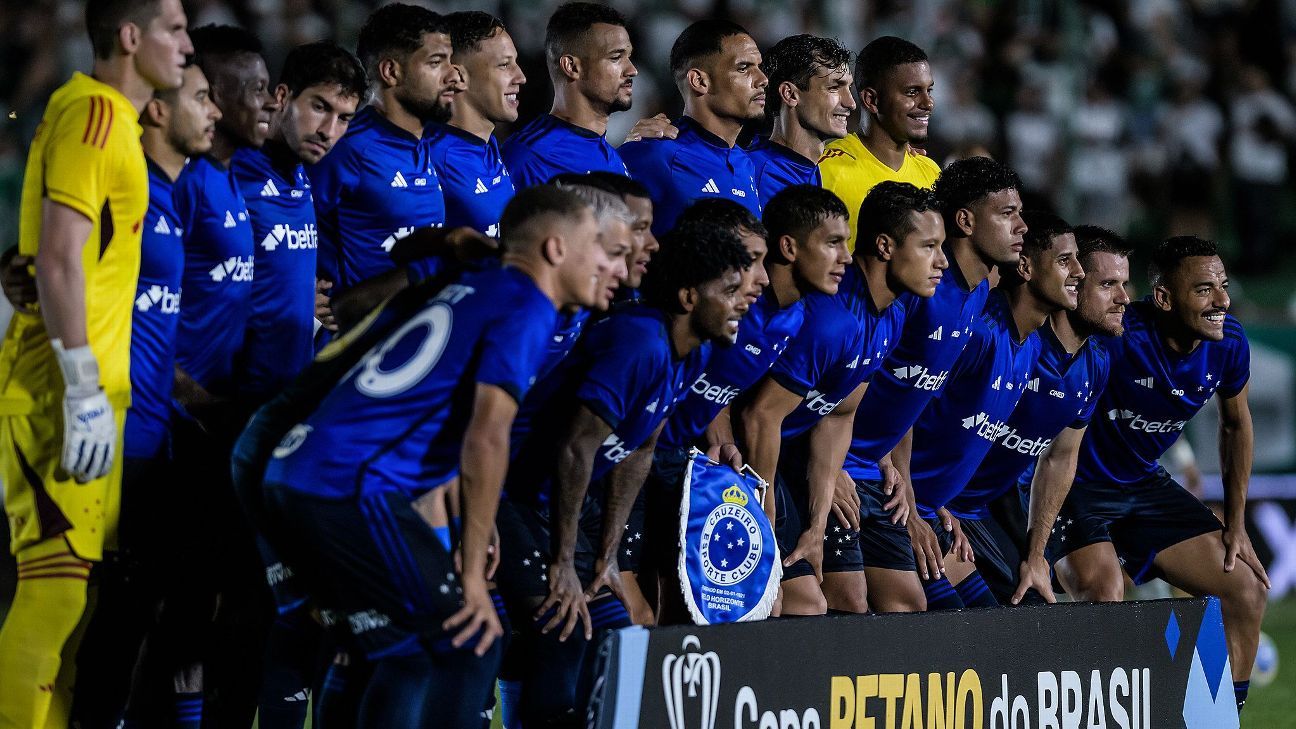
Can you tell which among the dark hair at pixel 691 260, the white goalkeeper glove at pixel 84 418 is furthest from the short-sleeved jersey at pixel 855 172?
the white goalkeeper glove at pixel 84 418

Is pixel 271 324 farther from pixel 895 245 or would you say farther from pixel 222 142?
pixel 895 245

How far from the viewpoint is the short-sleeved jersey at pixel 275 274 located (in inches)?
230

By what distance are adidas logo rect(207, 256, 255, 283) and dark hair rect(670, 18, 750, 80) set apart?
7.27 feet

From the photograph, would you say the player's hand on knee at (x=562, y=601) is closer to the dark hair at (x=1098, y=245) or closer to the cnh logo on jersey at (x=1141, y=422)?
the dark hair at (x=1098, y=245)

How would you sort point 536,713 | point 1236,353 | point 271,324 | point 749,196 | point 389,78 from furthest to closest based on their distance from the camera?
point 1236,353, point 749,196, point 389,78, point 271,324, point 536,713

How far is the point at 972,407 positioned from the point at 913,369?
1.55 ft

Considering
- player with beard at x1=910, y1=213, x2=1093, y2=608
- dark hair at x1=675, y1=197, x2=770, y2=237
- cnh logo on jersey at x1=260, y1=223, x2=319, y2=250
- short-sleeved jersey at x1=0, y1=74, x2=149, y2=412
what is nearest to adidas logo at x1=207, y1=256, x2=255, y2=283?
cnh logo on jersey at x1=260, y1=223, x2=319, y2=250

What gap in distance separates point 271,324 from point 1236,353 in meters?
4.48

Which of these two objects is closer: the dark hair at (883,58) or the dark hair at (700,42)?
Answer: the dark hair at (700,42)

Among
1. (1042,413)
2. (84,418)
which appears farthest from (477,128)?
(1042,413)

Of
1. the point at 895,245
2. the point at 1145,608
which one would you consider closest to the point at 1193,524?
the point at 1145,608

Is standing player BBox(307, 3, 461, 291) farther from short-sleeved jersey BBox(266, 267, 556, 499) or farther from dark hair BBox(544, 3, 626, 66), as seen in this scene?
short-sleeved jersey BBox(266, 267, 556, 499)

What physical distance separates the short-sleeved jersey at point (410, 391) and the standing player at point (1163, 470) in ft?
13.2

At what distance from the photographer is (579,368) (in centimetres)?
559
